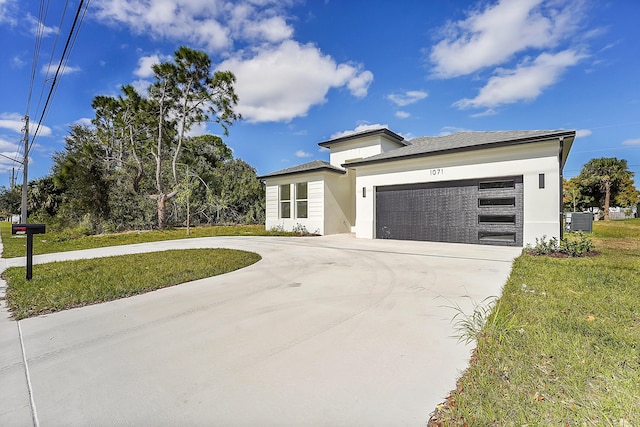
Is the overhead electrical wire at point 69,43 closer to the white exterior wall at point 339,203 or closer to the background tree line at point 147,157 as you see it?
the background tree line at point 147,157

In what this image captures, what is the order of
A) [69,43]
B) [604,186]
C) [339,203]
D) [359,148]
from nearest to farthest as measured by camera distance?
[69,43]
[339,203]
[359,148]
[604,186]

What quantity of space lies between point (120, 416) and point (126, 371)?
1.92 feet

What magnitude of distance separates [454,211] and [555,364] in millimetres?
8613

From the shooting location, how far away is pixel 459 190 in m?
9.94

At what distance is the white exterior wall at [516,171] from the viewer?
327 inches

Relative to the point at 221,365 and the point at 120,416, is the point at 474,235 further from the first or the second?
the point at 120,416

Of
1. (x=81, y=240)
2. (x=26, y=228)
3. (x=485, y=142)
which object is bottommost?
(x=81, y=240)

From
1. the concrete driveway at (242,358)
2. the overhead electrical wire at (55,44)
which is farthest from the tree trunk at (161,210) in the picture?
the concrete driveway at (242,358)

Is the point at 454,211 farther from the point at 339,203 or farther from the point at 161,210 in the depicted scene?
the point at 161,210

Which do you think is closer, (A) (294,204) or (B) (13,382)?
(B) (13,382)

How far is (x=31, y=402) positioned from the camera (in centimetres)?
179

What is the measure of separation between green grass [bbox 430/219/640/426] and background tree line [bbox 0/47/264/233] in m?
15.3

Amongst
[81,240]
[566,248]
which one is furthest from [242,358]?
[81,240]

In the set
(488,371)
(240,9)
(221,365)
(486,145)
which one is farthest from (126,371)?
(486,145)
